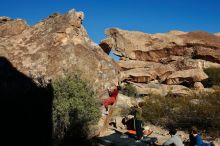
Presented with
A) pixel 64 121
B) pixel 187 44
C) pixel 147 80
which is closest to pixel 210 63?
pixel 187 44

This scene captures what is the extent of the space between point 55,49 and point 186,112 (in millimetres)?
9286

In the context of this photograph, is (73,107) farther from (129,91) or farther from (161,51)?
(161,51)

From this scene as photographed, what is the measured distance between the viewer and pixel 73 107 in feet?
37.6

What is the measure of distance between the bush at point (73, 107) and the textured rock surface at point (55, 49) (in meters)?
0.67

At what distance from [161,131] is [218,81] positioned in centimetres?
2227

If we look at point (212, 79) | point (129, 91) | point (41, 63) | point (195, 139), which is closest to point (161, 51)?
point (212, 79)

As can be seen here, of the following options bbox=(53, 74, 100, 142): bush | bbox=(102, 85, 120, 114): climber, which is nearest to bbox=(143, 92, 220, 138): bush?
bbox=(102, 85, 120, 114): climber

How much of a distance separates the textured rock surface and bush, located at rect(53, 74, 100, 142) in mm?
669

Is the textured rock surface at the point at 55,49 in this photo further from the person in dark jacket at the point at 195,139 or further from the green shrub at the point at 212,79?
the green shrub at the point at 212,79

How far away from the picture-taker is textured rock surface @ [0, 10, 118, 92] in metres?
12.3

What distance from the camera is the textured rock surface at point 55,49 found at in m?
12.3

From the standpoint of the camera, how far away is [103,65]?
13.8m

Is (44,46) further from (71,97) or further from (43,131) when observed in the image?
(43,131)

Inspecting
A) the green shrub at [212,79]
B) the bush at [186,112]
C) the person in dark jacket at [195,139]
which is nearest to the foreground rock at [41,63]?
A: the person in dark jacket at [195,139]
